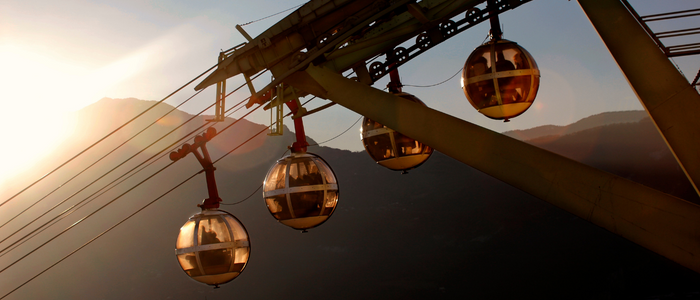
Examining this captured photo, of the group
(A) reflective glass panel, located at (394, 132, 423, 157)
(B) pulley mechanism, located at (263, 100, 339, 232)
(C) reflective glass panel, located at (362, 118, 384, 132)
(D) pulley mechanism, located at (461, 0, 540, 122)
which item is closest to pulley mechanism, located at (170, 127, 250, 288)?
(B) pulley mechanism, located at (263, 100, 339, 232)

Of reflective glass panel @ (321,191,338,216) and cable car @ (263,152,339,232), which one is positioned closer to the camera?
cable car @ (263,152,339,232)

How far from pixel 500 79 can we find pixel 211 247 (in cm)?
598

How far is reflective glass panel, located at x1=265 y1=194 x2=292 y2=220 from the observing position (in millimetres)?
9438

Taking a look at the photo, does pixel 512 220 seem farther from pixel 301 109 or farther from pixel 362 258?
pixel 301 109

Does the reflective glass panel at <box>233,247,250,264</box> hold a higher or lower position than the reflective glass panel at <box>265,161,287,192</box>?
lower

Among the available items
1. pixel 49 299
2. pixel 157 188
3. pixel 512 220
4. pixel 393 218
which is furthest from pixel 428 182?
pixel 49 299

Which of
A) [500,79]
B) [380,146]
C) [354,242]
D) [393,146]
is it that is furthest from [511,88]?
[354,242]

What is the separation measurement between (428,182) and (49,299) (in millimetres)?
94406

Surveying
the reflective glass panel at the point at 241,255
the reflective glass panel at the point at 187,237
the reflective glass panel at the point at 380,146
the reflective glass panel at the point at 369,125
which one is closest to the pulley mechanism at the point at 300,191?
the reflective glass panel at the point at 380,146

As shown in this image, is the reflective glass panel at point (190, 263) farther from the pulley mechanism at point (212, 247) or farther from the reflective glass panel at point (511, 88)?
the reflective glass panel at point (511, 88)

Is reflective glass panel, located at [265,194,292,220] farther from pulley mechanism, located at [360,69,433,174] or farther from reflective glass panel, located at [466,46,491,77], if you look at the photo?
reflective glass panel, located at [466,46,491,77]

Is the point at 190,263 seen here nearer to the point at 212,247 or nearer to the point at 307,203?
the point at 212,247

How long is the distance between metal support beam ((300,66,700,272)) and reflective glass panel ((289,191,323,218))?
3.45 meters

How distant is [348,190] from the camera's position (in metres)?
148
